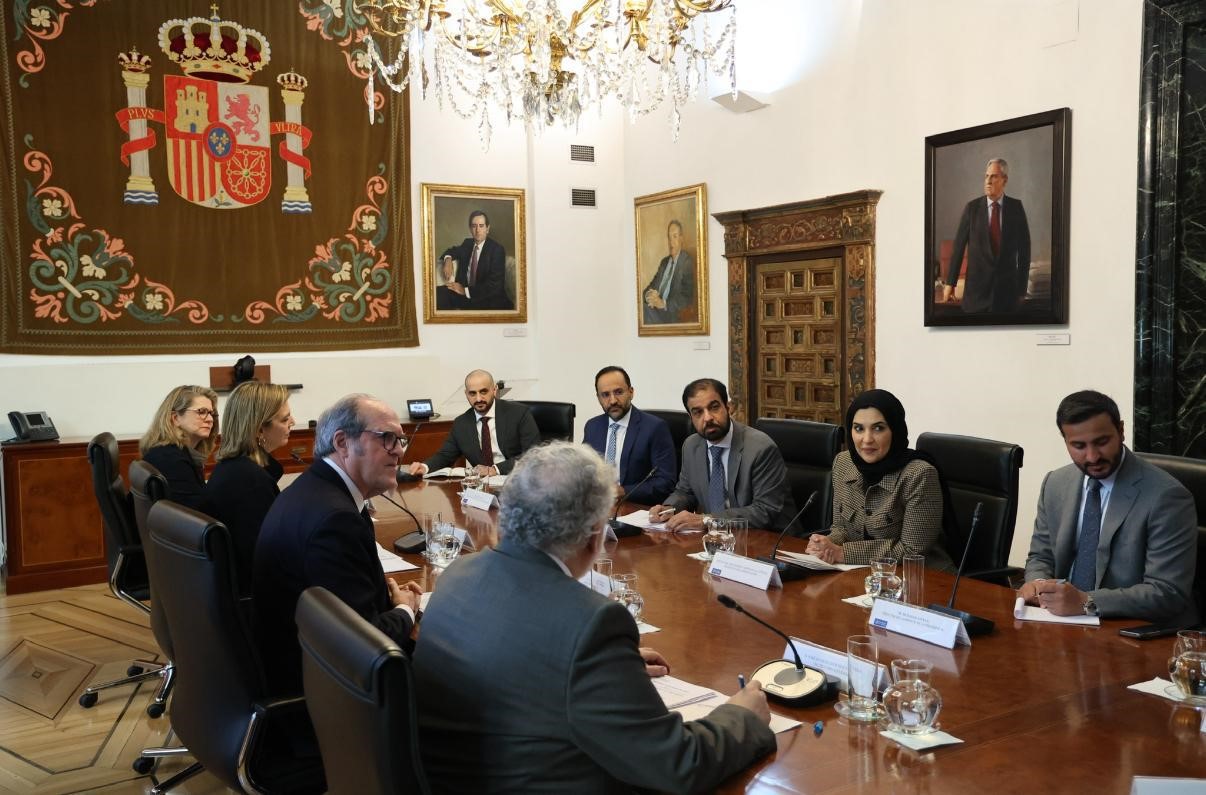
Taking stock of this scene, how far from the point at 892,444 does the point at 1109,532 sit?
0.80 m

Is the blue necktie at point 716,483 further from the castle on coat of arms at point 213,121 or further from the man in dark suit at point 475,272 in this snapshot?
the castle on coat of arms at point 213,121

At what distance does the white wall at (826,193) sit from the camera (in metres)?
5.07

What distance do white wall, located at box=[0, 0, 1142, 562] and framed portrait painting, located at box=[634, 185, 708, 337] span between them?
3.9 inches

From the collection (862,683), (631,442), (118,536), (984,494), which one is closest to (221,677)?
(862,683)

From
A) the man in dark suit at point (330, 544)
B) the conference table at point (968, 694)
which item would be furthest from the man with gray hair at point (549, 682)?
the man in dark suit at point (330, 544)

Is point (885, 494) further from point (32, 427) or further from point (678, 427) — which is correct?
point (32, 427)

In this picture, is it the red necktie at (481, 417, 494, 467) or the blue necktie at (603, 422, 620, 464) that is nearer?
the blue necktie at (603, 422, 620, 464)

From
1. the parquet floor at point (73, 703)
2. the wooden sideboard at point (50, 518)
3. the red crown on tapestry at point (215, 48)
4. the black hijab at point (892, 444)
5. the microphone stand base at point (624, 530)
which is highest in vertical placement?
the red crown on tapestry at point (215, 48)

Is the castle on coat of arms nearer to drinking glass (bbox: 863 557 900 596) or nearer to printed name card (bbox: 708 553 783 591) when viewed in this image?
printed name card (bbox: 708 553 783 591)

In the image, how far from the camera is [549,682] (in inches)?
58.9

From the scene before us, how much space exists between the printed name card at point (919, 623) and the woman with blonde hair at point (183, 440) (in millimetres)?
2725

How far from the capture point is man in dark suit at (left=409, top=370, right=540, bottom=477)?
228 inches

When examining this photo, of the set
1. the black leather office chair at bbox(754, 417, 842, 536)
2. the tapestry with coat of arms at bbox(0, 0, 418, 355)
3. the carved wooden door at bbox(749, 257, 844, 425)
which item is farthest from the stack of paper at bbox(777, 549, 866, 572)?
the tapestry with coat of arms at bbox(0, 0, 418, 355)

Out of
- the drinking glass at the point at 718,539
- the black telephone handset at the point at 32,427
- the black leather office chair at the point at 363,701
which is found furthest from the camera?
the black telephone handset at the point at 32,427
